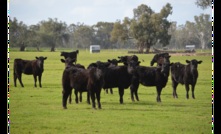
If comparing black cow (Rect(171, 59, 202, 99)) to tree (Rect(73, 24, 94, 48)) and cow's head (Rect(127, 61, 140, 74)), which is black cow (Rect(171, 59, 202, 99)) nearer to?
cow's head (Rect(127, 61, 140, 74))

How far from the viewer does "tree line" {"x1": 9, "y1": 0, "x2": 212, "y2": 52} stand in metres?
14.5

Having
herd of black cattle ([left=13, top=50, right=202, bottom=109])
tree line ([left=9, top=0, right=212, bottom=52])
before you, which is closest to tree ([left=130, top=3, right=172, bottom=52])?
tree line ([left=9, top=0, right=212, bottom=52])

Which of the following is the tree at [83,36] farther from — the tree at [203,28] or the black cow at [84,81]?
the tree at [203,28]

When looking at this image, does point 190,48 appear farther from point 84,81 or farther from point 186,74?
point 84,81

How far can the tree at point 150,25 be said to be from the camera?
15.1 m

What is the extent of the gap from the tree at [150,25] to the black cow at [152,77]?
1.11 m

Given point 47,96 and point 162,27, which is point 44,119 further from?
point 162,27

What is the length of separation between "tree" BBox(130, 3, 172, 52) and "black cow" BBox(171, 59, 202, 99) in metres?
1.13

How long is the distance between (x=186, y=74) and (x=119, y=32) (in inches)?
116


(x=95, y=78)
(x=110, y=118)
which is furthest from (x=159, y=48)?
(x=110, y=118)

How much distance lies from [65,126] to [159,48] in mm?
9689

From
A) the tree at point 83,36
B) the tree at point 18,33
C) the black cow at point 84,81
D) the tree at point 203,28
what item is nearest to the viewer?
the tree at point 18,33

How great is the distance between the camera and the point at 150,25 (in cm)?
1955

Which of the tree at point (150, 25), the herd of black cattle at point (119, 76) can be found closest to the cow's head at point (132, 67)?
the herd of black cattle at point (119, 76)
